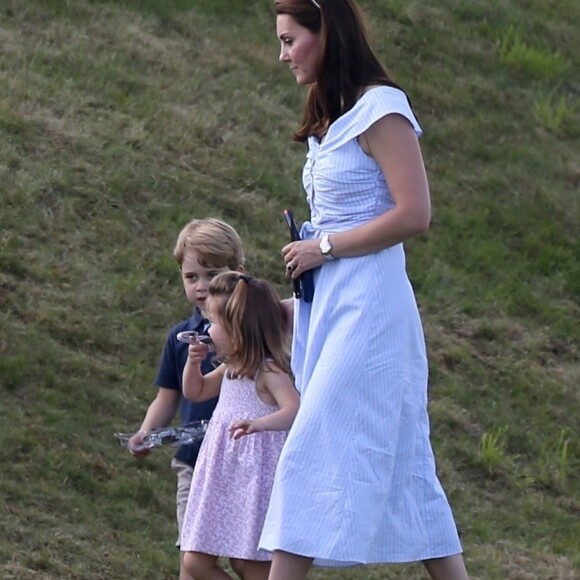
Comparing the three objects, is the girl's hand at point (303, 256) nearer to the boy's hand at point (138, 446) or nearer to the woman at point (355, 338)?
the woman at point (355, 338)

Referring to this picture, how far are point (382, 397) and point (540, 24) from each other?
805cm

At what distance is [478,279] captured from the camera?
324 inches

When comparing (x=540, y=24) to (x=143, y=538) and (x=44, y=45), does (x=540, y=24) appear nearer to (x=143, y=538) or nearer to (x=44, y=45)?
(x=44, y=45)

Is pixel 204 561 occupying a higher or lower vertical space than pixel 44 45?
lower

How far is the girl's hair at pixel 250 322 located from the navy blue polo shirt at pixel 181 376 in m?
0.33

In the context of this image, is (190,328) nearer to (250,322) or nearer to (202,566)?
(250,322)

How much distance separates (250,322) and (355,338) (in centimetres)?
53

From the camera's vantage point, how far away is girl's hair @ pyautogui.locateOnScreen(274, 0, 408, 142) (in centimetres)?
356

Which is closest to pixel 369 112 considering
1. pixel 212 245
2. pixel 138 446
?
pixel 212 245

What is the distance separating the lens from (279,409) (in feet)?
13.1

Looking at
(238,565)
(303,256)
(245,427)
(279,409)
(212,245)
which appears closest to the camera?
(303,256)

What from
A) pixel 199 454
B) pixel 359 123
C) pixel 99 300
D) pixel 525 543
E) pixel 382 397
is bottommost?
pixel 525 543

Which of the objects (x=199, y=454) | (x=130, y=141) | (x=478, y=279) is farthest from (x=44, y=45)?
(x=199, y=454)

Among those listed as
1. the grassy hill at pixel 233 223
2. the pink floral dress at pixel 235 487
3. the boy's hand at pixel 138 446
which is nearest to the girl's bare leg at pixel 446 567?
the pink floral dress at pixel 235 487
